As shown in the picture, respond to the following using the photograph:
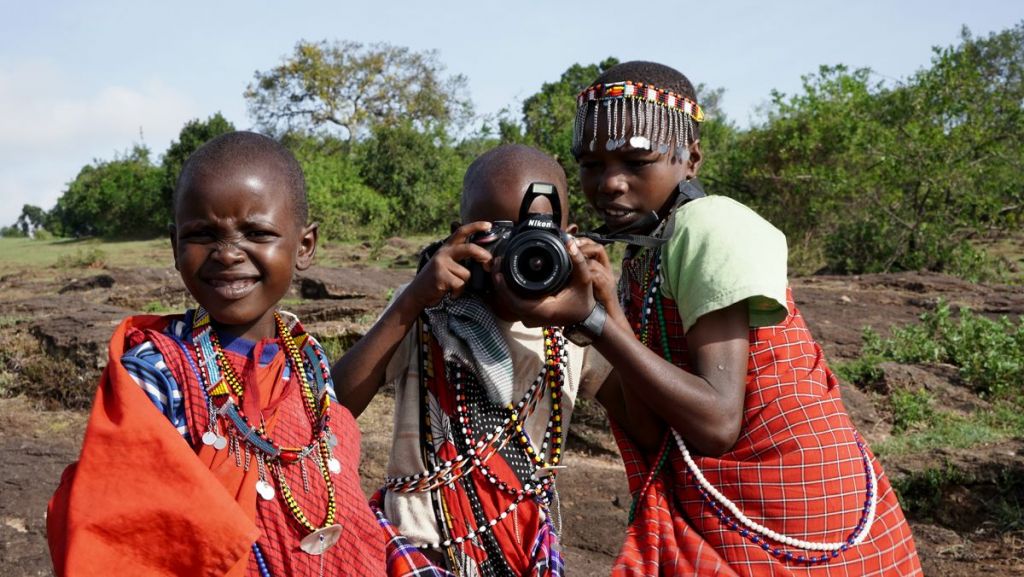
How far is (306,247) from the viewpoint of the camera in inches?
78.5

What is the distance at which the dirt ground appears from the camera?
3898mm

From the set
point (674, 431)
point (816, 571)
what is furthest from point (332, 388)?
point (816, 571)

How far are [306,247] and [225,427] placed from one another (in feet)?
1.44

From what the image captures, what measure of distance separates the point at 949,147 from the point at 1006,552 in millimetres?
7908

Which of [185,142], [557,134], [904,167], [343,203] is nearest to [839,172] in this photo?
[904,167]

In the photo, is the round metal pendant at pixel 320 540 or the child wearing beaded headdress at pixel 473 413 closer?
the round metal pendant at pixel 320 540

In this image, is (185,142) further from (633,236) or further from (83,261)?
(633,236)

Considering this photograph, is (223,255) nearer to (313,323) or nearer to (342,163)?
(313,323)

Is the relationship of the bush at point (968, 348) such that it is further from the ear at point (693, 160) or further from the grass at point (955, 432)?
the ear at point (693, 160)

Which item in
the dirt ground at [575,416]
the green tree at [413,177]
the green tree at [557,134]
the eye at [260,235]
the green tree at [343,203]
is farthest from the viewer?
the green tree at [413,177]

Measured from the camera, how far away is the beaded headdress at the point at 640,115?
6.58 feet

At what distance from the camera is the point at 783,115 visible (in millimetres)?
13312

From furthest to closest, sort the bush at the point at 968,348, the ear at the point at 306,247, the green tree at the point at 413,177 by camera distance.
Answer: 1. the green tree at the point at 413,177
2. the bush at the point at 968,348
3. the ear at the point at 306,247

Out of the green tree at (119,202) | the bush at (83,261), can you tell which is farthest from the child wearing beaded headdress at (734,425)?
the green tree at (119,202)
